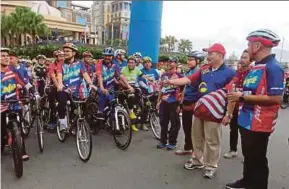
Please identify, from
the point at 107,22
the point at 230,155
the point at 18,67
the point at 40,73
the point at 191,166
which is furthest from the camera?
the point at 107,22

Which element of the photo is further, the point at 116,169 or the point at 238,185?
the point at 116,169

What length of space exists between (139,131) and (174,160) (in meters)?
2.08

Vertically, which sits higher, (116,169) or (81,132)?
(81,132)

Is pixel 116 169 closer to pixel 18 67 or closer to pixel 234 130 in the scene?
pixel 234 130

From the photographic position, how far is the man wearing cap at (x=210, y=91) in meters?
3.97

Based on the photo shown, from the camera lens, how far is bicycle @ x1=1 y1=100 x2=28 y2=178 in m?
3.79

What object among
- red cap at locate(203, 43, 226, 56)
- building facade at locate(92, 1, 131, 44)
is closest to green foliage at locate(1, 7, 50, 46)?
building facade at locate(92, 1, 131, 44)

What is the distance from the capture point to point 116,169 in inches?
172

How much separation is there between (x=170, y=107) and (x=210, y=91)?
1.45 m

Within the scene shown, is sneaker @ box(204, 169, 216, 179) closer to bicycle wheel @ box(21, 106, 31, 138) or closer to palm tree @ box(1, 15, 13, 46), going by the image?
bicycle wheel @ box(21, 106, 31, 138)

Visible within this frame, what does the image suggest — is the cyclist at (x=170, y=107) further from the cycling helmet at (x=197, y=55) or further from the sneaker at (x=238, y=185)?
the sneaker at (x=238, y=185)

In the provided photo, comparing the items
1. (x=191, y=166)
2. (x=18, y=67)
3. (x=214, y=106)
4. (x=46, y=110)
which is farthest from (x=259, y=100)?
(x=46, y=110)

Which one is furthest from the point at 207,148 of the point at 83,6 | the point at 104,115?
the point at 83,6

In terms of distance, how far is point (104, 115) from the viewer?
5945mm
